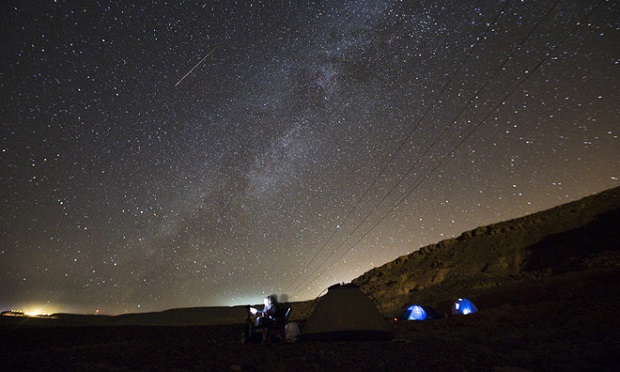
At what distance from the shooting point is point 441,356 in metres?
6.98

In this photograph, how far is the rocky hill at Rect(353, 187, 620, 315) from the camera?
862 inches

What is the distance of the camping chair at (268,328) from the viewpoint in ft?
32.2

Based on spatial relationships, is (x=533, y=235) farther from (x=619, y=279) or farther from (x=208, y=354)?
(x=208, y=354)

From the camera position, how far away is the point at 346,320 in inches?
386

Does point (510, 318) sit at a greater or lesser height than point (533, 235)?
lesser

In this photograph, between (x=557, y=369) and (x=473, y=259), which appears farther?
(x=473, y=259)

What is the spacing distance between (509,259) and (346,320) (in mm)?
26832

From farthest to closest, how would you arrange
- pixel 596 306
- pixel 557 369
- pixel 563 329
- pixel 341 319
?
pixel 596 306 < pixel 341 319 < pixel 563 329 < pixel 557 369

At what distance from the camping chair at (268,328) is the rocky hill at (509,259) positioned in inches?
532

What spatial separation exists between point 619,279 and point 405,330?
943cm

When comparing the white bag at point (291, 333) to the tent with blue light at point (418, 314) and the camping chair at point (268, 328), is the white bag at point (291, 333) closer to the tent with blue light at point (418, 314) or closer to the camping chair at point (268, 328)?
the camping chair at point (268, 328)

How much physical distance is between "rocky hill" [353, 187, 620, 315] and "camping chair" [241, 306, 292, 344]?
1350cm

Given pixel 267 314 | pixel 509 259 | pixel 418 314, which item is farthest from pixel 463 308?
pixel 509 259

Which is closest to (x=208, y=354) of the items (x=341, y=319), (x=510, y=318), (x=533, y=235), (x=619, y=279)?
(x=341, y=319)
